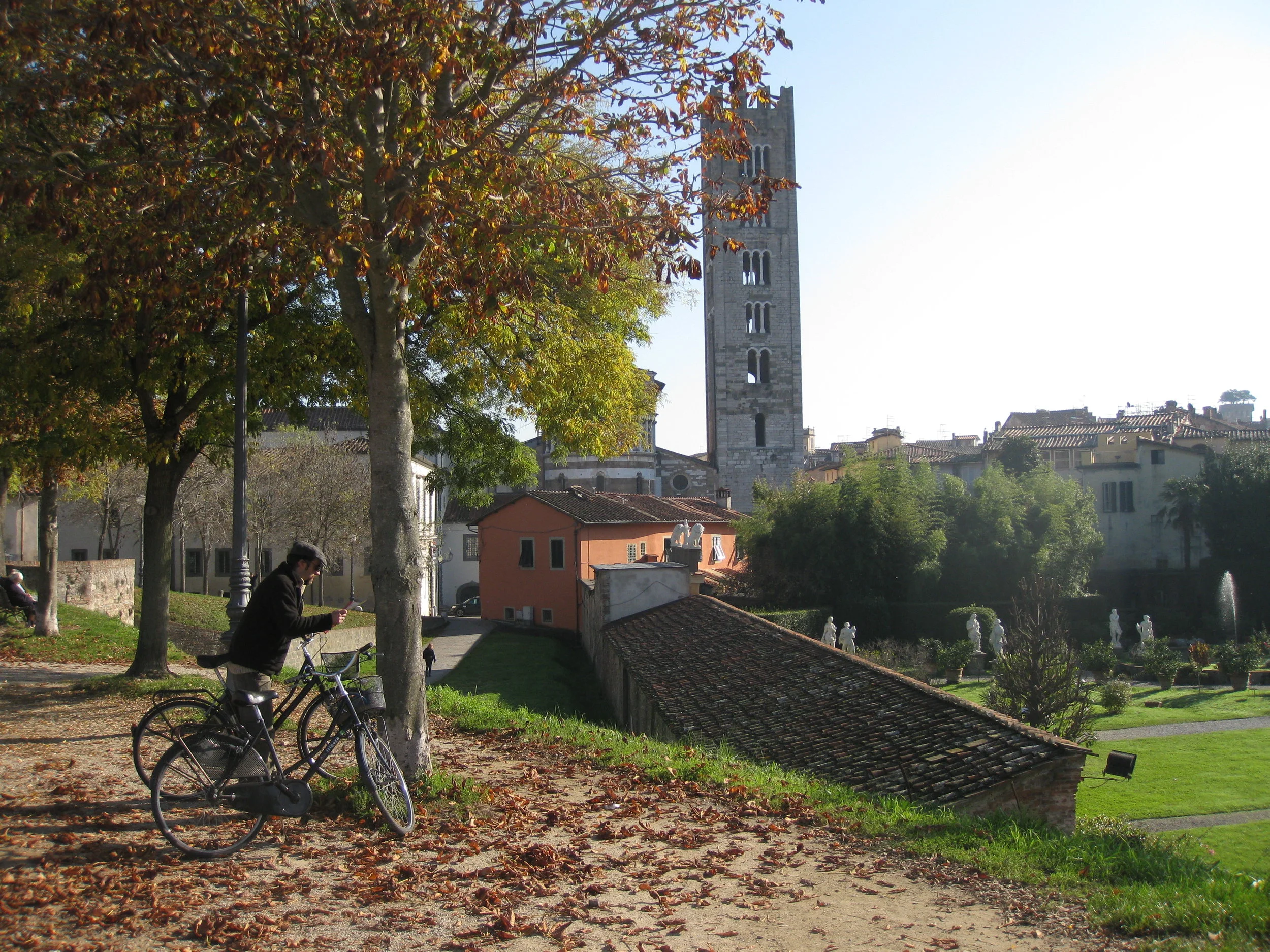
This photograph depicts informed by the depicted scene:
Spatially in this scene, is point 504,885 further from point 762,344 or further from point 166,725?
point 762,344

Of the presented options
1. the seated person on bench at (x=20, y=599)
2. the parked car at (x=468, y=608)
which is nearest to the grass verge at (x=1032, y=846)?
the seated person on bench at (x=20, y=599)

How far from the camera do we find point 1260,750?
62.8 ft

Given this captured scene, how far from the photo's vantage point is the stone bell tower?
227 ft

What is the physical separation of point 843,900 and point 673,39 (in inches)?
221

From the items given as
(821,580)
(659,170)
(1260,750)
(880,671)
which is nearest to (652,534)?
(821,580)

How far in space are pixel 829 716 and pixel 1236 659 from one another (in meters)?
21.0

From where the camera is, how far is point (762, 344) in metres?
70.9

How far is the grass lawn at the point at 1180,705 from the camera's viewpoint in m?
22.6

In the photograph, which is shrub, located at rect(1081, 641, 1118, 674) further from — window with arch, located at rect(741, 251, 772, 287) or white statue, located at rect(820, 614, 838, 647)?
window with arch, located at rect(741, 251, 772, 287)

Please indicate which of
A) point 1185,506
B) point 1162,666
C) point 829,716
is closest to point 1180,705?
point 1162,666

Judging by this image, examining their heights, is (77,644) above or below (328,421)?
below

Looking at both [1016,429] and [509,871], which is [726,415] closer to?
[1016,429]

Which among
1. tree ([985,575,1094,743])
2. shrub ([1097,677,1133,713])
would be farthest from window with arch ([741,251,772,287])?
tree ([985,575,1094,743])

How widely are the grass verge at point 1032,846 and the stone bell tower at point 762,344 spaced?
6052cm
